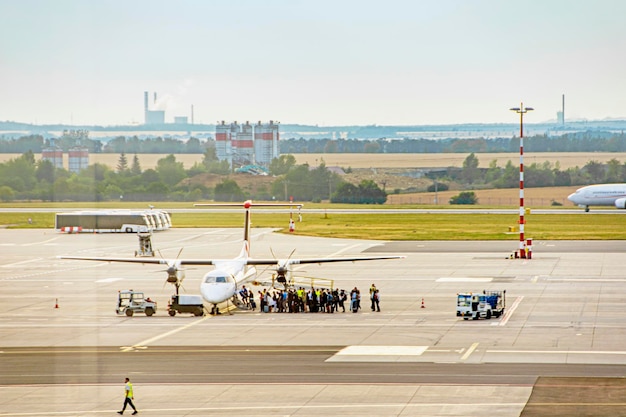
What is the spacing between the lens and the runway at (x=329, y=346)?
3803cm

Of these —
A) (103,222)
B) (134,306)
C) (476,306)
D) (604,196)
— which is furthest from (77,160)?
(604,196)

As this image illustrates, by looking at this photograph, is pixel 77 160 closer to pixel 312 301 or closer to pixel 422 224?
pixel 312 301

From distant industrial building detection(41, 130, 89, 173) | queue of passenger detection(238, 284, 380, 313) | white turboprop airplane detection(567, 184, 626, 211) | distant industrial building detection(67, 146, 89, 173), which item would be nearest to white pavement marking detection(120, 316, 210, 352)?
queue of passenger detection(238, 284, 380, 313)

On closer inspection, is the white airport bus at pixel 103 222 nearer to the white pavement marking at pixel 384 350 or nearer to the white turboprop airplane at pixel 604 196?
the white turboprop airplane at pixel 604 196

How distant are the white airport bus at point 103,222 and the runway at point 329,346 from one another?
125 feet

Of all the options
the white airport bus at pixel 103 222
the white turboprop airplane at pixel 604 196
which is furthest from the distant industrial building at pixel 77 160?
the white turboprop airplane at pixel 604 196

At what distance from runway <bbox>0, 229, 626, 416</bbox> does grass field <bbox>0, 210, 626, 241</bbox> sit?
27.2m

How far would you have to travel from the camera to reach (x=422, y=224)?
131750mm

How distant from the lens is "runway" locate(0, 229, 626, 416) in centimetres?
3803

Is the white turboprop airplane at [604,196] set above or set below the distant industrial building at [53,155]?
below

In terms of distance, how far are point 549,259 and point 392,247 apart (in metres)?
18.4

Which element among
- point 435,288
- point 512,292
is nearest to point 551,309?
point 512,292

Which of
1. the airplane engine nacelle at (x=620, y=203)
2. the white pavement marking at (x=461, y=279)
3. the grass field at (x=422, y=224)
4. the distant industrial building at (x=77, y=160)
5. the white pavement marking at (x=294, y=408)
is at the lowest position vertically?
the white pavement marking at (x=294, y=408)

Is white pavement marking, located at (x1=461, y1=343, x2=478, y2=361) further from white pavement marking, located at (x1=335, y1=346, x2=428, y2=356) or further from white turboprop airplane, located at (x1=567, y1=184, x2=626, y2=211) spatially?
white turboprop airplane, located at (x1=567, y1=184, x2=626, y2=211)
